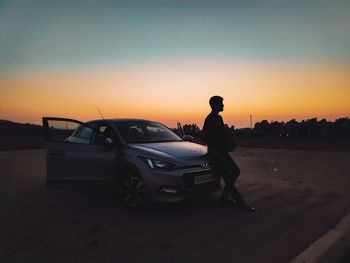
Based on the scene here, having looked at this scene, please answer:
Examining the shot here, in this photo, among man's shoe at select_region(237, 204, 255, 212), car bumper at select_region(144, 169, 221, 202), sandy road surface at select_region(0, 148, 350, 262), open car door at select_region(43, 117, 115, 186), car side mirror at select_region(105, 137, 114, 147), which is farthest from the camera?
open car door at select_region(43, 117, 115, 186)

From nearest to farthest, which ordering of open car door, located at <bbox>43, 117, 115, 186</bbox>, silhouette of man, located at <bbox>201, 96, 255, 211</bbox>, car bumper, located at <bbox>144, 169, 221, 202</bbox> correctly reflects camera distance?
car bumper, located at <bbox>144, 169, 221, 202</bbox>, silhouette of man, located at <bbox>201, 96, 255, 211</bbox>, open car door, located at <bbox>43, 117, 115, 186</bbox>

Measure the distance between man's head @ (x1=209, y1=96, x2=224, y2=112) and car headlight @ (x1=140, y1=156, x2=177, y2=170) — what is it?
139 cm

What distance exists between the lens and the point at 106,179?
7.04m

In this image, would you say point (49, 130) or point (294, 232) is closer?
point (294, 232)

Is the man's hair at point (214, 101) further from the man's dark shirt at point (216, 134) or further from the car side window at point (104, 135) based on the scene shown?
the car side window at point (104, 135)

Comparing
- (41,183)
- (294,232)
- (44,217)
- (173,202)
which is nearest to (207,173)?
(173,202)

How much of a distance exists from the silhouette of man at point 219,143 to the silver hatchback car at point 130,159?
0.18 metres

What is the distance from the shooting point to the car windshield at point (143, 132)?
730cm

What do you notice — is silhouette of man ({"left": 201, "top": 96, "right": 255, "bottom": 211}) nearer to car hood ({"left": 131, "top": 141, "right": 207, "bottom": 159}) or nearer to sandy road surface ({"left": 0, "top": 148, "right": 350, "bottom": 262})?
car hood ({"left": 131, "top": 141, "right": 207, "bottom": 159})

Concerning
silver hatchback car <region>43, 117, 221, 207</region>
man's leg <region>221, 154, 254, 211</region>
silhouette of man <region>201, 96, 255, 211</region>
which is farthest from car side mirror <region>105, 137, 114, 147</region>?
man's leg <region>221, 154, 254, 211</region>

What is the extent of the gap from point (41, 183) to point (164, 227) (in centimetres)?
506

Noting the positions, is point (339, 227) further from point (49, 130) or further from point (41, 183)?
point (41, 183)

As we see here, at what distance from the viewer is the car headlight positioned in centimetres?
620

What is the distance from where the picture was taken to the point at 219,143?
6.70 m
